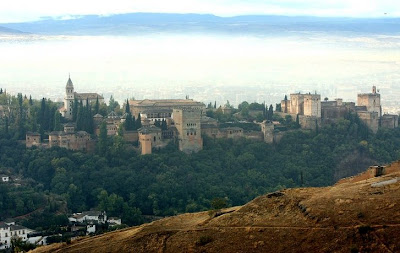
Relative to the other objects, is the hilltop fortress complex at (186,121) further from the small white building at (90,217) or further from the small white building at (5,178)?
the small white building at (90,217)

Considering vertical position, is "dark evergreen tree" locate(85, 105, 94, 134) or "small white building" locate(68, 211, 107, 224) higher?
"dark evergreen tree" locate(85, 105, 94, 134)

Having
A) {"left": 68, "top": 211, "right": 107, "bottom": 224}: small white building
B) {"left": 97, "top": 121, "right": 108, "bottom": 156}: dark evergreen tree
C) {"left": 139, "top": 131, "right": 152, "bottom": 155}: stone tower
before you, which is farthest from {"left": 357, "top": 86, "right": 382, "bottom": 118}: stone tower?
{"left": 68, "top": 211, "right": 107, "bottom": 224}: small white building

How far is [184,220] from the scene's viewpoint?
2430 centimetres

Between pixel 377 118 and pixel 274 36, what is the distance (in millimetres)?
58118

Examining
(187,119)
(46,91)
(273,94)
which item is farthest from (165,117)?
(273,94)

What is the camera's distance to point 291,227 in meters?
21.0

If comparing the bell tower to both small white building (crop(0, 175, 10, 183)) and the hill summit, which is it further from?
the hill summit

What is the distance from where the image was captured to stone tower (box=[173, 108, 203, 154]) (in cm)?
6272

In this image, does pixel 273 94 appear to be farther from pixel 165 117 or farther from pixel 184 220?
pixel 184 220

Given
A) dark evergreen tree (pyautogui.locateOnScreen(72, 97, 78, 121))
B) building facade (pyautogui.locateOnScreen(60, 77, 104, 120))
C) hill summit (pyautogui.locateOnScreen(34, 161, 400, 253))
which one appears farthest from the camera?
building facade (pyautogui.locateOnScreen(60, 77, 104, 120))

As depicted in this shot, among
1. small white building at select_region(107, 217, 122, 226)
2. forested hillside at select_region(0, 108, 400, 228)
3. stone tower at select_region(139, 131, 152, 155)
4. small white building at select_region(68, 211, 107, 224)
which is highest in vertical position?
stone tower at select_region(139, 131, 152, 155)

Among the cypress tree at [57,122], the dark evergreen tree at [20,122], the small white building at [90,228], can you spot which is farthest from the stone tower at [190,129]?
the small white building at [90,228]

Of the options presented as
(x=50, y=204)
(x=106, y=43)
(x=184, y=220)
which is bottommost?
(x=50, y=204)

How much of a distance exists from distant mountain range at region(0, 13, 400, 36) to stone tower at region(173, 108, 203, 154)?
57.9 m
